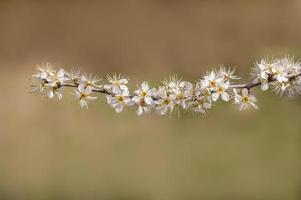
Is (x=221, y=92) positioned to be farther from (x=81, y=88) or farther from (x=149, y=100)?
(x=81, y=88)

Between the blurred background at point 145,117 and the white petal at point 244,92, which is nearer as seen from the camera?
the white petal at point 244,92

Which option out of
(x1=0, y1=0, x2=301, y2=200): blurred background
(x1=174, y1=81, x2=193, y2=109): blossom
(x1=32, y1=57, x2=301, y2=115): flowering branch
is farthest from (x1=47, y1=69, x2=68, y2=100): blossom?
(x1=0, y1=0, x2=301, y2=200): blurred background

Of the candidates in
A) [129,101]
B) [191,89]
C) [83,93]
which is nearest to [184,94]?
[191,89]

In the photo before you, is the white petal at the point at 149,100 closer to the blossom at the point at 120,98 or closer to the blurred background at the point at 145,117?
the blossom at the point at 120,98

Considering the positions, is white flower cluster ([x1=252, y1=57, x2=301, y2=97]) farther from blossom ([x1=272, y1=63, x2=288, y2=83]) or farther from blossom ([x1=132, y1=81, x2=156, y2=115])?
blossom ([x1=132, y1=81, x2=156, y2=115])

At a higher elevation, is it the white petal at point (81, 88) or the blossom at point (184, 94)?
the white petal at point (81, 88)

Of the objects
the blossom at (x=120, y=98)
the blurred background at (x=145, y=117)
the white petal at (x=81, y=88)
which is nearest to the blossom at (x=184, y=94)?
the blossom at (x=120, y=98)
